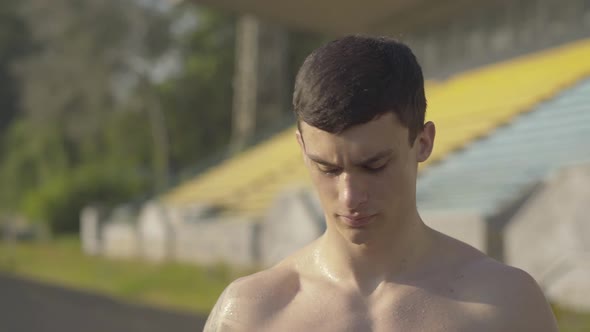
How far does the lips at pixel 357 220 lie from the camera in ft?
5.49

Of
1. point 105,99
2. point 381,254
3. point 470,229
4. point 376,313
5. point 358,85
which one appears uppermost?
point 358,85

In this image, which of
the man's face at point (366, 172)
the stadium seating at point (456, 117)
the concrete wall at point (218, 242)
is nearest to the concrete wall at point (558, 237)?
the stadium seating at point (456, 117)

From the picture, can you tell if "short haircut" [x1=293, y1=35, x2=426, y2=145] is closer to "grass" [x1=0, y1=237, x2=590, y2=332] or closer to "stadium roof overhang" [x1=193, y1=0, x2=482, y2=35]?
"grass" [x1=0, y1=237, x2=590, y2=332]

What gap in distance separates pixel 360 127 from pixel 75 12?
25994mm

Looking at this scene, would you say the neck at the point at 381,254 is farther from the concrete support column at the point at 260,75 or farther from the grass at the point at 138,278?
the concrete support column at the point at 260,75

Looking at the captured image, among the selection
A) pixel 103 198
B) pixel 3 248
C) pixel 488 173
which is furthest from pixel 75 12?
pixel 488 173

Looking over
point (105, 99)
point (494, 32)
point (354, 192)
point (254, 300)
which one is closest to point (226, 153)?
point (494, 32)

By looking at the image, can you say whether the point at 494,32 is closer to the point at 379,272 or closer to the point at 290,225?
the point at 290,225

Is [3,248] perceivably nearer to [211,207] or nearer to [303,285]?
[211,207]

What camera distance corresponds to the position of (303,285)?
1.89m

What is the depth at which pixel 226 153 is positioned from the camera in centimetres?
2103

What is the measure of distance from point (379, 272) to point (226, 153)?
19.3 meters

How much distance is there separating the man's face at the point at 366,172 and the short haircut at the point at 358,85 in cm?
2

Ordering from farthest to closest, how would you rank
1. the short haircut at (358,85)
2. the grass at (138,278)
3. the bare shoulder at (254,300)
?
1. the grass at (138,278)
2. the bare shoulder at (254,300)
3. the short haircut at (358,85)
